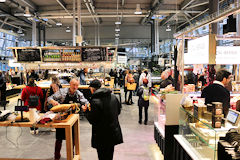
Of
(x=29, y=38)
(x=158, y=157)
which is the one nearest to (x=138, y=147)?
(x=158, y=157)

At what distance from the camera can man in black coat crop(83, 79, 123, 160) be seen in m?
2.75

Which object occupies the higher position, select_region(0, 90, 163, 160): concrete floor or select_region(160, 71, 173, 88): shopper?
select_region(160, 71, 173, 88): shopper

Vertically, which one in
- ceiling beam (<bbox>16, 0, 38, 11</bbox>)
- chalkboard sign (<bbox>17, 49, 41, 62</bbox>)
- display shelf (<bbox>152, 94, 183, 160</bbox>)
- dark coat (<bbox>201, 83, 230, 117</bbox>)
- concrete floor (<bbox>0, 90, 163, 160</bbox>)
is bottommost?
concrete floor (<bbox>0, 90, 163, 160</bbox>)

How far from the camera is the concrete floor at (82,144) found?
419cm

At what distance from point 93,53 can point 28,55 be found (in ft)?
7.51

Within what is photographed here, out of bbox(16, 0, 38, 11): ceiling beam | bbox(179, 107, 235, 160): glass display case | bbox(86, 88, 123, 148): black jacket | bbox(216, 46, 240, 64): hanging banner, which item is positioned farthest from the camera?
bbox(16, 0, 38, 11): ceiling beam

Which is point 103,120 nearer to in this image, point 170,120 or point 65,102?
point 65,102

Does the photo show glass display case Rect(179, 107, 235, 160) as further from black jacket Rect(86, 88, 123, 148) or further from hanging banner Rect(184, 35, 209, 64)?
black jacket Rect(86, 88, 123, 148)

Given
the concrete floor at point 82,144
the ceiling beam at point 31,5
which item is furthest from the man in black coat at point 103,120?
the ceiling beam at point 31,5

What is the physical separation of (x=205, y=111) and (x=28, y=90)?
4271mm

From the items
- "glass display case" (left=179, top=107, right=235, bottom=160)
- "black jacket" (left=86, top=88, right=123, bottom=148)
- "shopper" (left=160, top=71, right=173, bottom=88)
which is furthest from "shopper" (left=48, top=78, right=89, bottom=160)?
"shopper" (left=160, top=71, right=173, bottom=88)

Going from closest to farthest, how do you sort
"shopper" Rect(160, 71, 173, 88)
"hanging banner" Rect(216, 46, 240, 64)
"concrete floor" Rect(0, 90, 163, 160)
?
"hanging banner" Rect(216, 46, 240, 64)
"concrete floor" Rect(0, 90, 163, 160)
"shopper" Rect(160, 71, 173, 88)

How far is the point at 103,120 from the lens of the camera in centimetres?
280

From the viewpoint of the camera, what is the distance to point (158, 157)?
4125 millimetres
